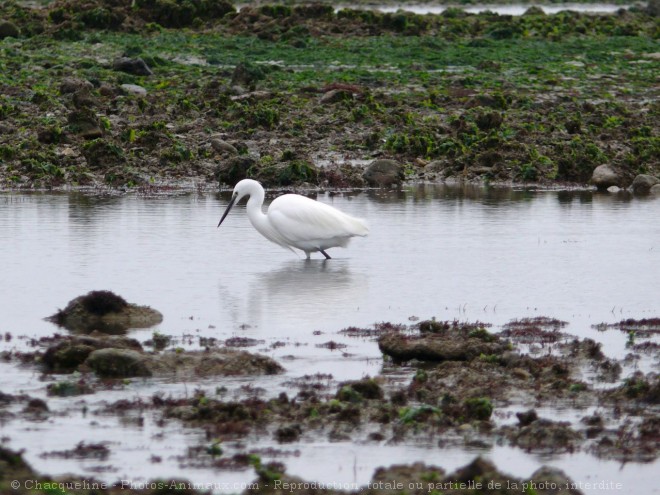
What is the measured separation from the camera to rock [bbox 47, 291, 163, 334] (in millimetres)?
11281

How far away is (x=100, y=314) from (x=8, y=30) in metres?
27.7

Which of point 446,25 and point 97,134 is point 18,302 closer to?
point 97,134

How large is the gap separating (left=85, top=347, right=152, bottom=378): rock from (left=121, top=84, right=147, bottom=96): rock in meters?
18.8

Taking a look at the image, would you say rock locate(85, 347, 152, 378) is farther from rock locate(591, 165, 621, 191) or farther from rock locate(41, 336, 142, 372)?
rock locate(591, 165, 621, 191)

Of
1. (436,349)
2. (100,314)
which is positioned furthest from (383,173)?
(436,349)

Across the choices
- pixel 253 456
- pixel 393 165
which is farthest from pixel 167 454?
pixel 393 165

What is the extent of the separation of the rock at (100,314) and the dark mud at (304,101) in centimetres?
1026

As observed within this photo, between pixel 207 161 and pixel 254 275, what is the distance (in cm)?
929

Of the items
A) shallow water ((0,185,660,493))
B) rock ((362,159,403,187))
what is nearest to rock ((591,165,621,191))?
shallow water ((0,185,660,493))

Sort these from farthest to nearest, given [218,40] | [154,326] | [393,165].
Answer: [218,40]
[393,165]
[154,326]

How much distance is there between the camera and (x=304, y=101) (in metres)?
27.7

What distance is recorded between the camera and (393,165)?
2242 centimetres

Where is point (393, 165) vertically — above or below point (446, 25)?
below

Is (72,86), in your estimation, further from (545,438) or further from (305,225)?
(545,438)
